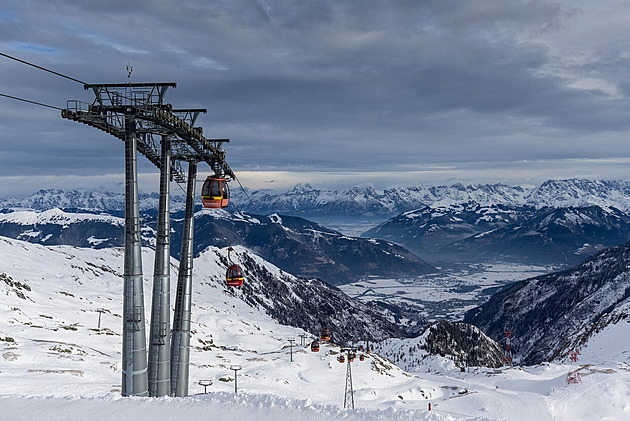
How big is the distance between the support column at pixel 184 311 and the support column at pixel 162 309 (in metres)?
2.66

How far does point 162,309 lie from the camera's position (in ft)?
81.3

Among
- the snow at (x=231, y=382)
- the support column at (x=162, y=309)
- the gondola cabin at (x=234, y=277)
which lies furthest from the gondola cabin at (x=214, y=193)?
the gondola cabin at (x=234, y=277)

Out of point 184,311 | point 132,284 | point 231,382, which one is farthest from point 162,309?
point 231,382

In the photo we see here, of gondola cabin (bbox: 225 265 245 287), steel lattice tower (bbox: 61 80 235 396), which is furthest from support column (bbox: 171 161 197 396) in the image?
gondola cabin (bbox: 225 265 245 287)

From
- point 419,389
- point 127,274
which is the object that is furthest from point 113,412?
point 419,389

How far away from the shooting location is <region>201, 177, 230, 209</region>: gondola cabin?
27.9 m

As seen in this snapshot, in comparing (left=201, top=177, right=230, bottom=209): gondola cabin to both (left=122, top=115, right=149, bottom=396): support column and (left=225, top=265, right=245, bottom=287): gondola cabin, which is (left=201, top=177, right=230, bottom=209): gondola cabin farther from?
(left=225, top=265, right=245, bottom=287): gondola cabin

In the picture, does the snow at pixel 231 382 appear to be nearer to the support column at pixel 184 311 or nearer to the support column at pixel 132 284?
the support column at pixel 132 284

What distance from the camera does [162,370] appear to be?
2502 centimetres

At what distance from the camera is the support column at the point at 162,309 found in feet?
81.0

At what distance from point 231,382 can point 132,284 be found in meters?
45.8

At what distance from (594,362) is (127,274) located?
633 ft

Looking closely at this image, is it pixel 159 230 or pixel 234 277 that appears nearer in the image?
pixel 159 230

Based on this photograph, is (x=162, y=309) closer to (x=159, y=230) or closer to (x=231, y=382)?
(x=159, y=230)
